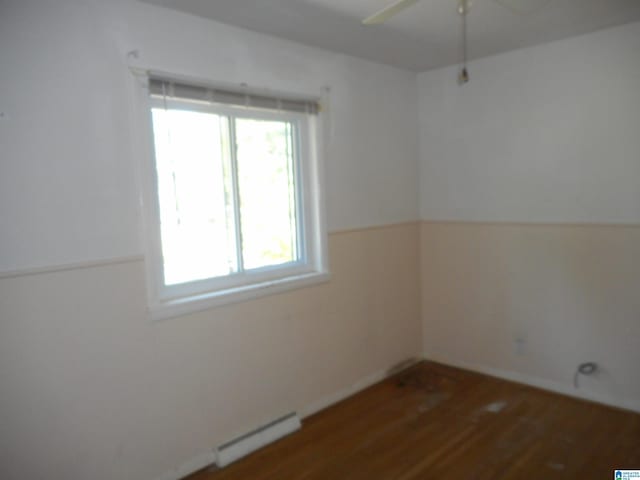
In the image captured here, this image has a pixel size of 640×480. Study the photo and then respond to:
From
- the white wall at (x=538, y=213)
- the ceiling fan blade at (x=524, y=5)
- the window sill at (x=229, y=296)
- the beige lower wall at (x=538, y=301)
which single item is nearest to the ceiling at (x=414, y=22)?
the ceiling fan blade at (x=524, y=5)

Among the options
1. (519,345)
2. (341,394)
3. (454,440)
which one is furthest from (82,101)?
(519,345)

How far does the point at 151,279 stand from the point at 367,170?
5.82ft

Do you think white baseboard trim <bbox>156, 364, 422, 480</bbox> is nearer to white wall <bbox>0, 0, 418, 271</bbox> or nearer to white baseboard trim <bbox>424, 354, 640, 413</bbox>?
white baseboard trim <bbox>424, 354, 640, 413</bbox>

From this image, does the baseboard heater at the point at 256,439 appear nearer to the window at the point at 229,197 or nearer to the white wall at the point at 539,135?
the window at the point at 229,197

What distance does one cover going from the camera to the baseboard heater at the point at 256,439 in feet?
7.89

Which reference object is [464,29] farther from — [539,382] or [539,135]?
[539,382]

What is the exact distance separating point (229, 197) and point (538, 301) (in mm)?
2280

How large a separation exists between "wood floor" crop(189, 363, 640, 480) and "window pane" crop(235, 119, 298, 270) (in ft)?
3.67

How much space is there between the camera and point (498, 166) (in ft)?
10.7

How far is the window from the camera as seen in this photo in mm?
2256

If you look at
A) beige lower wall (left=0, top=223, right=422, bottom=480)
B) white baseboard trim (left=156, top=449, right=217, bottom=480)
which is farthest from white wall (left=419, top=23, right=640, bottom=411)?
white baseboard trim (left=156, top=449, right=217, bottom=480)

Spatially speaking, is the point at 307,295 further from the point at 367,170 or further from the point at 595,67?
the point at 595,67

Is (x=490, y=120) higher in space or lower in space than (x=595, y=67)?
lower

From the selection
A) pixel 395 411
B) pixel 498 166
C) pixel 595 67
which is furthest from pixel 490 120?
pixel 395 411
